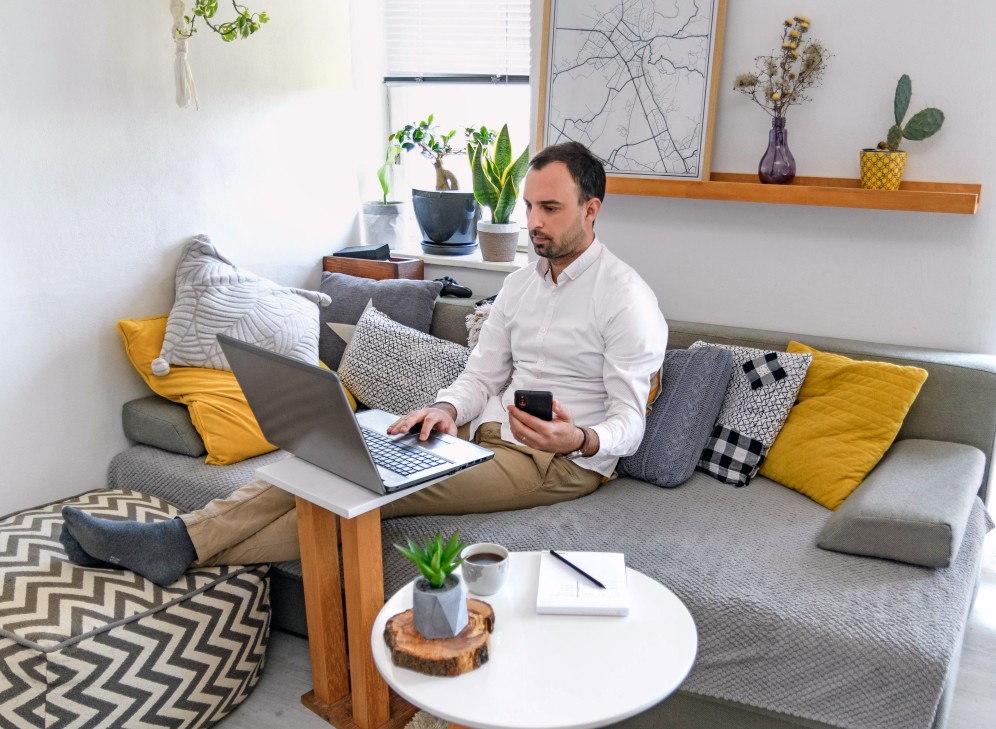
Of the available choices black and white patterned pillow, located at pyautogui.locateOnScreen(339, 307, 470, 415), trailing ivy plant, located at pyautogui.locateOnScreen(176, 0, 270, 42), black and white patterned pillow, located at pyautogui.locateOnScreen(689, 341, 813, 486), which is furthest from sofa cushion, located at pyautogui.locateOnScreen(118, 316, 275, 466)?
black and white patterned pillow, located at pyautogui.locateOnScreen(689, 341, 813, 486)

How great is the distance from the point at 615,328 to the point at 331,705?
3.62ft

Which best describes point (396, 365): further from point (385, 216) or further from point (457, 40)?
point (457, 40)

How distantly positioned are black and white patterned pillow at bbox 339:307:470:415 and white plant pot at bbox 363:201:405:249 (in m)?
0.78

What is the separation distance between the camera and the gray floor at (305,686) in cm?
190

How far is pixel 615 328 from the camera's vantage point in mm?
2070

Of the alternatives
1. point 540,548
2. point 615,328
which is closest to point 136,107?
point 615,328

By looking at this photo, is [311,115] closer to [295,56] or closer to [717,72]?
[295,56]

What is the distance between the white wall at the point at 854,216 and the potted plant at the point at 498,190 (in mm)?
542

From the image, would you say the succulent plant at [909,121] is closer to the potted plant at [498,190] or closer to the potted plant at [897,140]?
the potted plant at [897,140]

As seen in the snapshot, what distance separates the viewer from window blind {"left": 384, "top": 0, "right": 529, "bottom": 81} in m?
3.14

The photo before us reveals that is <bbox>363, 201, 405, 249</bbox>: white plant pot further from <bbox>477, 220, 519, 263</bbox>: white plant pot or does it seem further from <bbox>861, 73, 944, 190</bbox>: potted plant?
<bbox>861, 73, 944, 190</bbox>: potted plant

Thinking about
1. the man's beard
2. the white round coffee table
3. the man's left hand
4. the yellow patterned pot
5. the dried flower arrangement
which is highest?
the dried flower arrangement

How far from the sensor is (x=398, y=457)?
1739 mm

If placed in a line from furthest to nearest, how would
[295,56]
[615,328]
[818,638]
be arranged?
[295,56], [615,328], [818,638]
